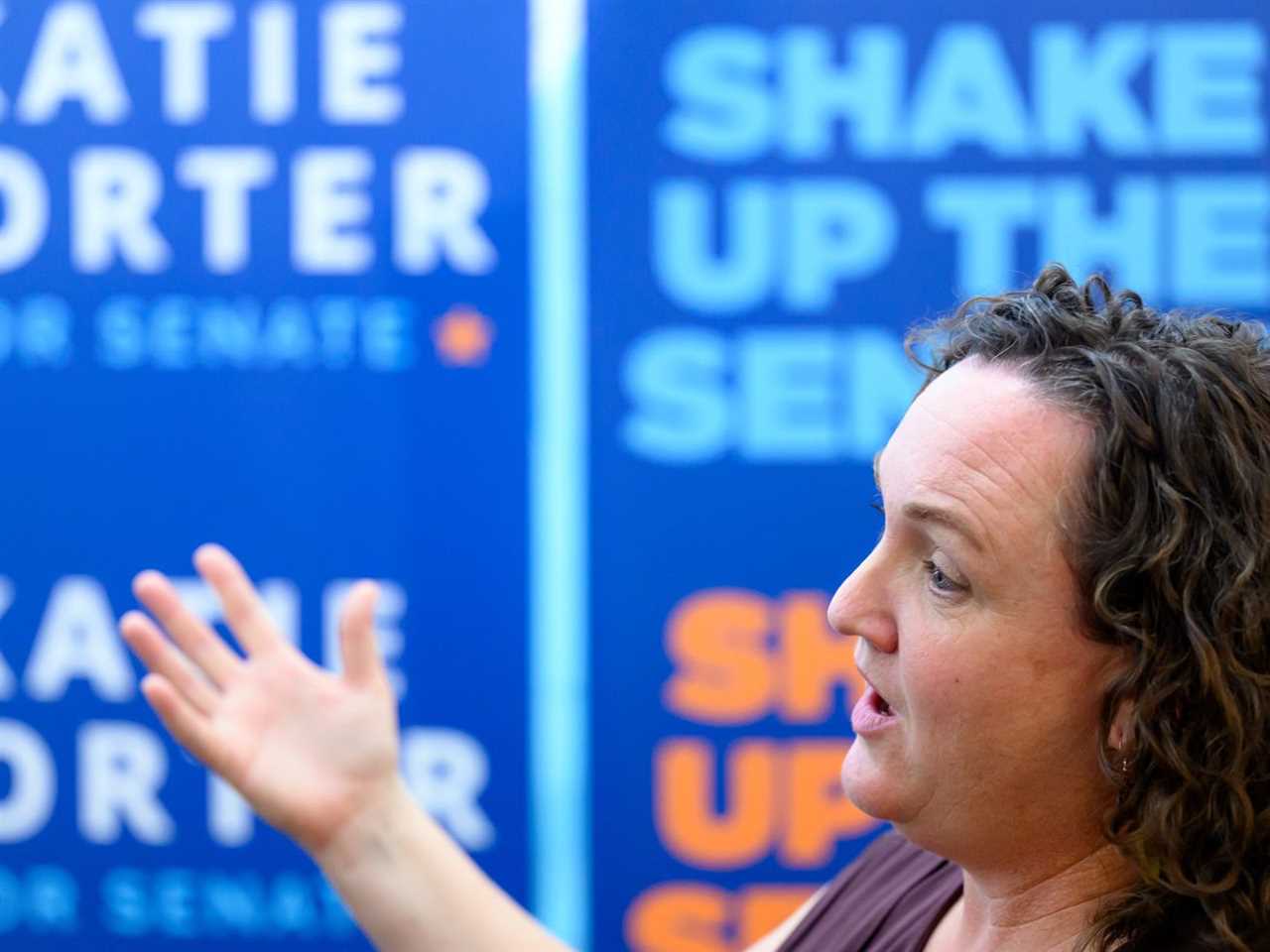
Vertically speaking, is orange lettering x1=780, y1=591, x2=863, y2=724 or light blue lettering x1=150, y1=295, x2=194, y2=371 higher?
light blue lettering x1=150, y1=295, x2=194, y2=371

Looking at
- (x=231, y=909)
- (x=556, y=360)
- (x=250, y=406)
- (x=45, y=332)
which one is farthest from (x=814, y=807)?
(x=45, y=332)

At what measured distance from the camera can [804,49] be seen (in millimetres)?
2092

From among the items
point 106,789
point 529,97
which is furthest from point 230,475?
point 529,97

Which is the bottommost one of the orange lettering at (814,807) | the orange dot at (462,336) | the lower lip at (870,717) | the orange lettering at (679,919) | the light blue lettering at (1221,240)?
the orange lettering at (679,919)

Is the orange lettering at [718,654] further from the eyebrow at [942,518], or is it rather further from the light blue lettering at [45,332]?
the eyebrow at [942,518]

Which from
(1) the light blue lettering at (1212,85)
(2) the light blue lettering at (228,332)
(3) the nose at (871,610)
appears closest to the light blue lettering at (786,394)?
(1) the light blue lettering at (1212,85)

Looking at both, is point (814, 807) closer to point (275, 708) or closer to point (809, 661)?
point (809, 661)

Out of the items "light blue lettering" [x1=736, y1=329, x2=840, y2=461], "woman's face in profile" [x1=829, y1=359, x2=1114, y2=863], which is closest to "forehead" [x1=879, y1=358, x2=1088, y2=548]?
"woman's face in profile" [x1=829, y1=359, x2=1114, y2=863]

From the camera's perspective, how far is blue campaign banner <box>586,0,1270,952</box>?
6.86 feet

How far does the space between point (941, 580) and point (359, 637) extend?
508mm

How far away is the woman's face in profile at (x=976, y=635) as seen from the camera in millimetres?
981

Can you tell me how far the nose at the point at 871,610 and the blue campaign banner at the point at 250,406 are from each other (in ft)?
3.52

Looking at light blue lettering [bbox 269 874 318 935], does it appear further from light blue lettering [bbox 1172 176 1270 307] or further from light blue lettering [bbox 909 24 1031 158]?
light blue lettering [bbox 1172 176 1270 307]

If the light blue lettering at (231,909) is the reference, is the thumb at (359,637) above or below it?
above
